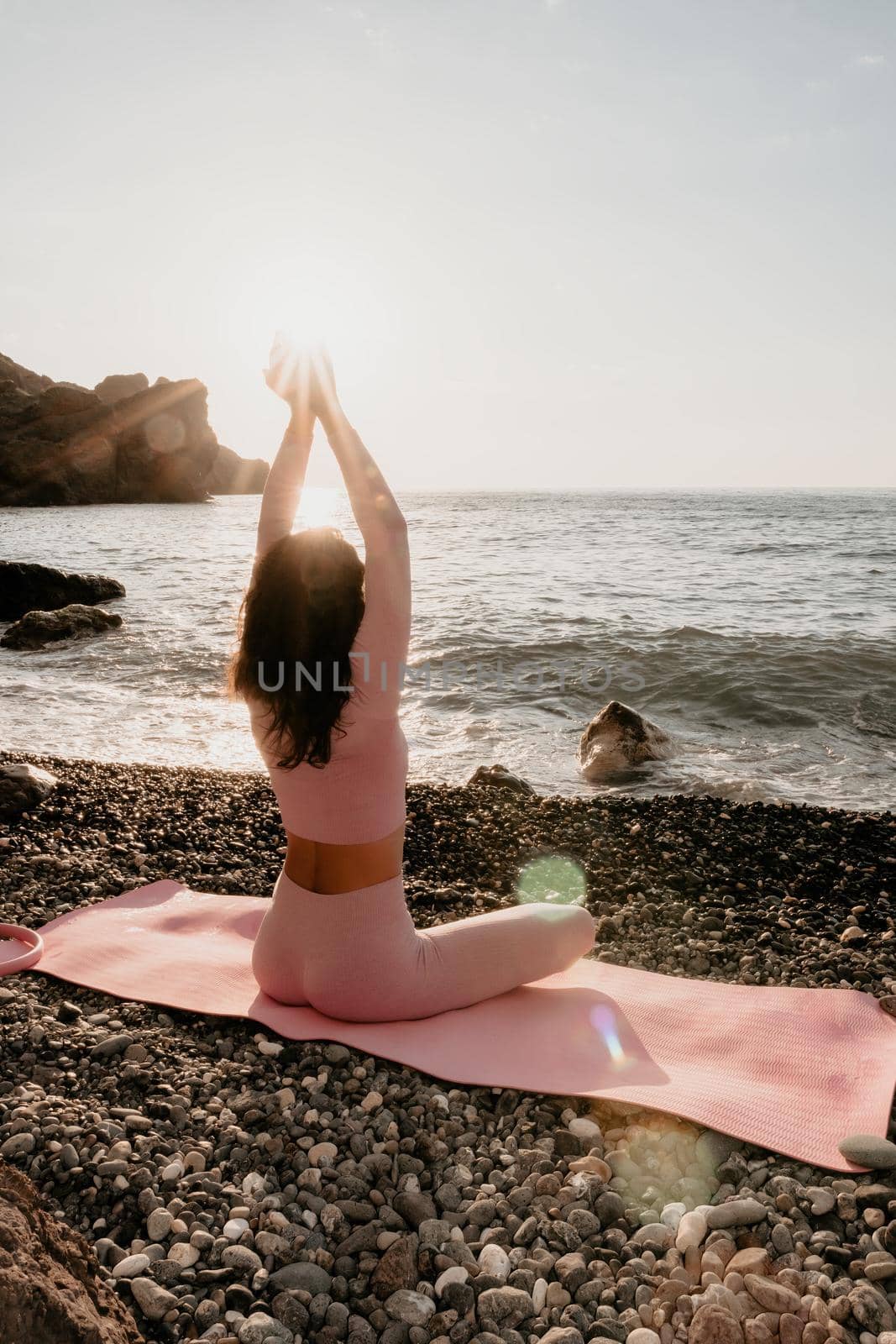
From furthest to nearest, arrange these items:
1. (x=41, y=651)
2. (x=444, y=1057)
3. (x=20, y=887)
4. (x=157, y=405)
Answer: (x=157, y=405)
(x=41, y=651)
(x=20, y=887)
(x=444, y=1057)

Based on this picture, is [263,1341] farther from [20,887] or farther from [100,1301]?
[20,887]

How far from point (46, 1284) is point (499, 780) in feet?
20.7

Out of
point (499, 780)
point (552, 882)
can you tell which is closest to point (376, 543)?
point (552, 882)

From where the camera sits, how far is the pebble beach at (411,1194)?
7.09ft

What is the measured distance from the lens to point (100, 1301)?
6.08 feet

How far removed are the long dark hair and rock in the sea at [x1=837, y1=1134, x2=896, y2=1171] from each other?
210 cm

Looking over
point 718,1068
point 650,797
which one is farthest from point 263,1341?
point 650,797

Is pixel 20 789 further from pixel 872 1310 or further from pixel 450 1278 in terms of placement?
pixel 872 1310

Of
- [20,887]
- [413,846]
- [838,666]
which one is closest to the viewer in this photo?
[20,887]

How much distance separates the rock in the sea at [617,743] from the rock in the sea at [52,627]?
10480 mm

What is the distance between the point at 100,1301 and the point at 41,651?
14.4 m

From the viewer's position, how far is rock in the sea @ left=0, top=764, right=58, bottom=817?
6076 millimetres

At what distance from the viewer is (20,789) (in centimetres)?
621

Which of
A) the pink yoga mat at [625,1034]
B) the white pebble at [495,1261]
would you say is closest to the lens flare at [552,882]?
the pink yoga mat at [625,1034]
